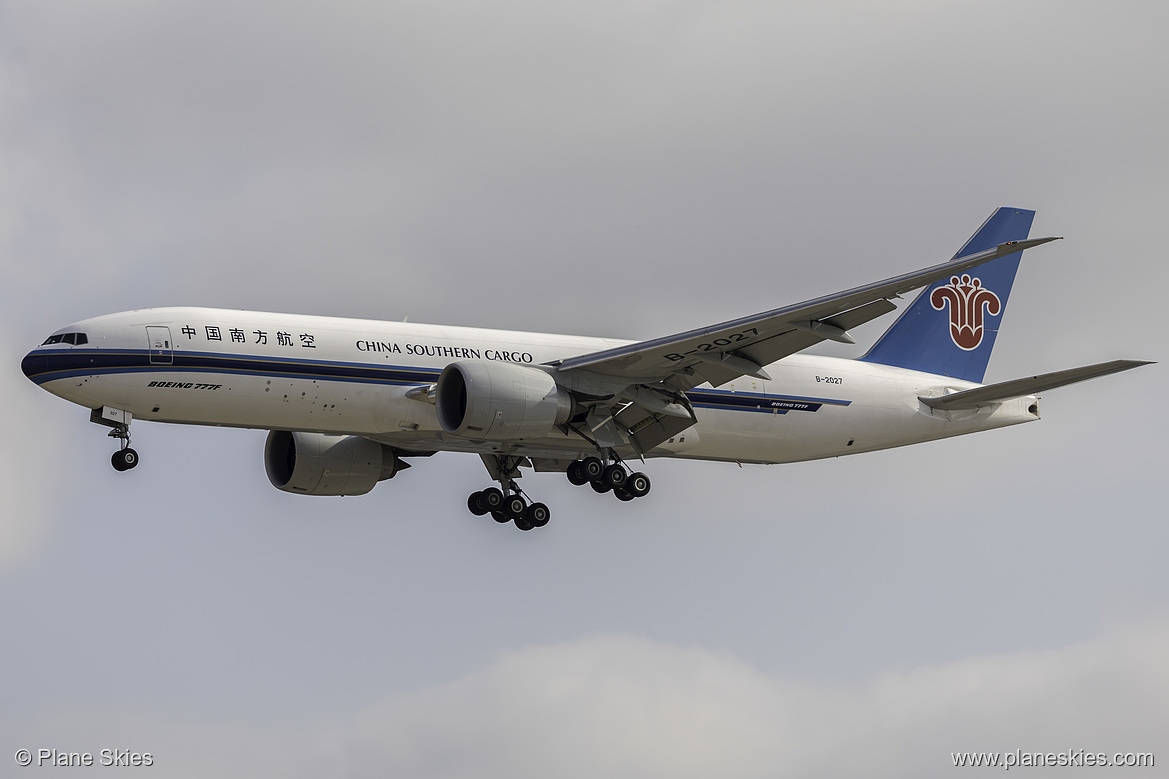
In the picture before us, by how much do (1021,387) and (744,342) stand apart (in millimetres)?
8953

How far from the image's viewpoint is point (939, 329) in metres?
45.7

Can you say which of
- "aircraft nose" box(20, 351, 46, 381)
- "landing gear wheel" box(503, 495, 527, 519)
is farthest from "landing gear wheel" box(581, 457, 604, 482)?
"aircraft nose" box(20, 351, 46, 381)

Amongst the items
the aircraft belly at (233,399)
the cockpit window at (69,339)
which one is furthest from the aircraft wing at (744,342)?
the cockpit window at (69,339)

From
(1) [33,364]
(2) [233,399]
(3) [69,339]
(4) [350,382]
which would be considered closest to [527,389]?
(4) [350,382]

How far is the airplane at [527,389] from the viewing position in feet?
115

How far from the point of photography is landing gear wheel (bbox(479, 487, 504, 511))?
43.5 metres

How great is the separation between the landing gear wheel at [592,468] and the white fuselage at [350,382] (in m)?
0.58

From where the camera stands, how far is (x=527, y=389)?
36281mm

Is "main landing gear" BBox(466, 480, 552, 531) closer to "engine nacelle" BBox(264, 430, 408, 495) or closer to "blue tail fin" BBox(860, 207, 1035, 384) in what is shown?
"engine nacelle" BBox(264, 430, 408, 495)

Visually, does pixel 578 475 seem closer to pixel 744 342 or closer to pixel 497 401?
pixel 497 401

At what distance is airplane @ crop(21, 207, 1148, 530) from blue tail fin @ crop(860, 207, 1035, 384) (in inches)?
3.8

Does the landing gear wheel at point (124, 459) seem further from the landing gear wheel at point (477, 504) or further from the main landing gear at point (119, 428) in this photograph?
the landing gear wheel at point (477, 504)

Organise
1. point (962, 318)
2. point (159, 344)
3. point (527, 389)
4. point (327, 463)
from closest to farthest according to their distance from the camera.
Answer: point (159, 344) < point (527, 389) < point (327, 463) < point (962, 318)

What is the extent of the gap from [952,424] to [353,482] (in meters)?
17.6
